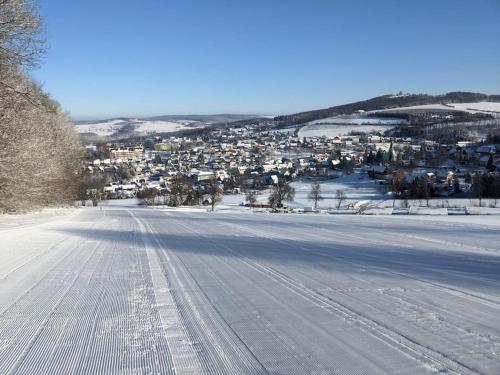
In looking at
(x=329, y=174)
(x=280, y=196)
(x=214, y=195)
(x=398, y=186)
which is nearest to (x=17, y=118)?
(x=214, y=195)

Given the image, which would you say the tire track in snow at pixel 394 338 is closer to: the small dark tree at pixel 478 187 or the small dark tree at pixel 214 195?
the small dark tree at pixel 214 195

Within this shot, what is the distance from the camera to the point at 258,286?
7004 mm

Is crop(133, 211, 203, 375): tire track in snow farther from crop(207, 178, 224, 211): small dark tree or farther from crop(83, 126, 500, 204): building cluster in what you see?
crop(83, 126, 500, 204): building cluster

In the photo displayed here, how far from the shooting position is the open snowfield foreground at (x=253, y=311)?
4.09 m

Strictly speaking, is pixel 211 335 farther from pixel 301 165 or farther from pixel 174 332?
pixel 301 165

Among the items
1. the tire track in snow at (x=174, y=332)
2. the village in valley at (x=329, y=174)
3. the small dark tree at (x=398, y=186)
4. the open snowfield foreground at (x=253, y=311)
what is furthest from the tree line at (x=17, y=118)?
the small dark tree at (x=398, y=186)

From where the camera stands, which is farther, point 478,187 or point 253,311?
point 478,187

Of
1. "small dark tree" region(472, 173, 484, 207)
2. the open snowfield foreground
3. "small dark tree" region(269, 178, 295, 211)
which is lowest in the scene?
"small dark tree" region(269, 178, 295, 211)

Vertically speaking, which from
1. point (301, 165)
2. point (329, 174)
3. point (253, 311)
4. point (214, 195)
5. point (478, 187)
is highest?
point (253, 311)

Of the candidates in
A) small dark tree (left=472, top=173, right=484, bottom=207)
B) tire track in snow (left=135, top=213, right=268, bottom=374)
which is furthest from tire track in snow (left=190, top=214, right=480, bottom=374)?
small dark tree (left=472, top=173, right=484, bottom=207)

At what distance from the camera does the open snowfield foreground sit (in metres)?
4.09

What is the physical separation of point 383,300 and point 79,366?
3.72 metres

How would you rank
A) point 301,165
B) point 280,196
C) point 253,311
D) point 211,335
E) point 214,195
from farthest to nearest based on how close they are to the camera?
point 301,165, point 280,196, point 214,195, point 253,311, point 211,335

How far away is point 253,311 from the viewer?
221 inches
